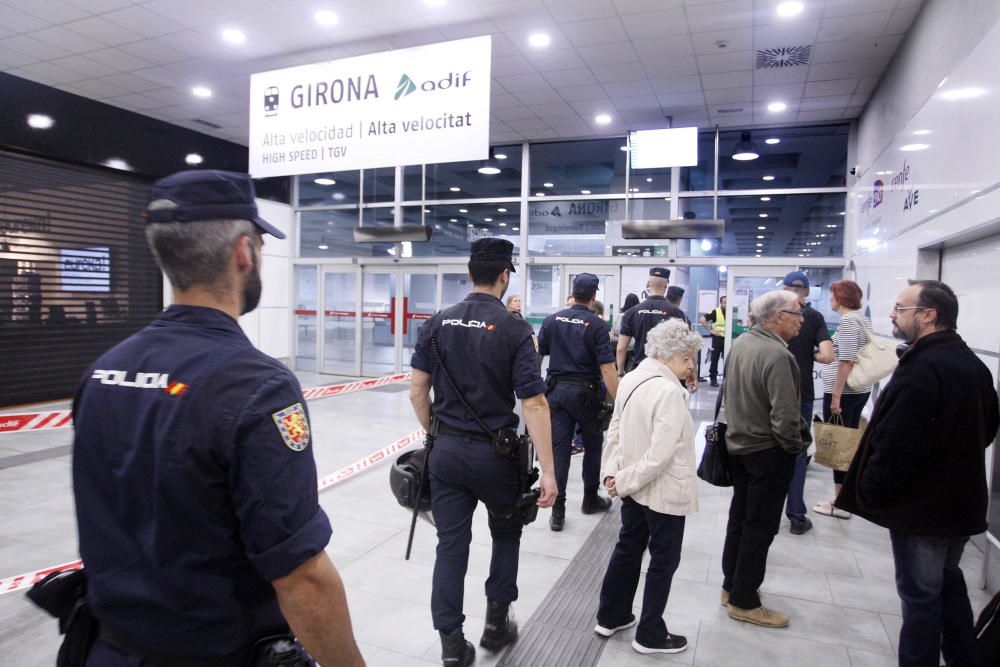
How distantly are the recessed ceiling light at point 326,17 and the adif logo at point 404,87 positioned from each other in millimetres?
1585

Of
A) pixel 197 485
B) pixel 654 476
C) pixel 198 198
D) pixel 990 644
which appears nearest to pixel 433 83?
pixel 654 476

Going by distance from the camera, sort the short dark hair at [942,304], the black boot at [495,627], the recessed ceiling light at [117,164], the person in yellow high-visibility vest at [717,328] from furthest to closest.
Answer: the person in yellow high-visibility vest at [717,328], the recessed ceiling light at [117,164], the black boot at [495,627], the short dark hair at [942,304]

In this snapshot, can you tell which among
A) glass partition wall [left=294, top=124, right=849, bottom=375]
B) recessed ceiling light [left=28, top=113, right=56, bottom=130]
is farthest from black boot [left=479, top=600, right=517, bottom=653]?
recessed ceiling light [left=28, top=113, right=56, bottom=130]

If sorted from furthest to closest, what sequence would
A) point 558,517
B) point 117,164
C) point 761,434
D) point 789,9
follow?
1. point 117,164
2. point 789,9
3. point 558,517
4. point 761,434

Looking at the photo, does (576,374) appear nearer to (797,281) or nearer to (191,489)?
(797,281)

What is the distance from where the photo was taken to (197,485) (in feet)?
3.11

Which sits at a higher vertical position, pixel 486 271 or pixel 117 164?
pixel 117 164

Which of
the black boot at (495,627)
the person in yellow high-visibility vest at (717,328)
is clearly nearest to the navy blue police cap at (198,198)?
the black boot at (495,627)

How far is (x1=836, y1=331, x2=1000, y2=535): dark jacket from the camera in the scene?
2.04 meters

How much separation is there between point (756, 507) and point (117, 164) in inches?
371

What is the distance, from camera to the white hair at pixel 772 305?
9.29 feet

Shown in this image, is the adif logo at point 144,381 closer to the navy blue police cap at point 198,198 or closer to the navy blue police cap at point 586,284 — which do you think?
the navy blue police cap at point 198,198

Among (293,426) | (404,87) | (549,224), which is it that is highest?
(404,87)

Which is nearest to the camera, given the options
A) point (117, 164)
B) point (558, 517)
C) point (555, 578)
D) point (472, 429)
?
point (472, 429)
